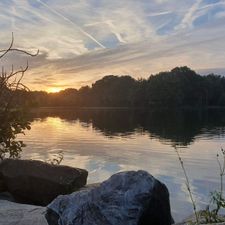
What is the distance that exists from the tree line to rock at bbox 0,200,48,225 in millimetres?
124744

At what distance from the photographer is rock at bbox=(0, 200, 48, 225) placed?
7613mm

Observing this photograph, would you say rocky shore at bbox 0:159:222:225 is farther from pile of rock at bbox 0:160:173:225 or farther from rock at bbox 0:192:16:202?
rock at bbox 0:192:16:202

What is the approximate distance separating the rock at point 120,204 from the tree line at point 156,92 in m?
127

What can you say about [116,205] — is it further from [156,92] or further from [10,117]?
[156,92]

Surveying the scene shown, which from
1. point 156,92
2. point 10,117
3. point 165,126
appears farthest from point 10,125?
point 156,92

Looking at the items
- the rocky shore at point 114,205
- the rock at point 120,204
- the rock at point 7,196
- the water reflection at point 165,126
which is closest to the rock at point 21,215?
the rocky shore at point 114,205

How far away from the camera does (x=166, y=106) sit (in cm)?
14000

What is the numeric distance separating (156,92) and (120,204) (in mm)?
129645

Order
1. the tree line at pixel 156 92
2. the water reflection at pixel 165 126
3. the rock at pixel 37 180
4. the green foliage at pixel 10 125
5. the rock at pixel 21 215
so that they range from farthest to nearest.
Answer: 1. the tree line at pixel 156 92
2. the water reflection at pixel 165 126
3. the green foliage at pixel 10 125
4. the rock at pixel 37 180
5. the rock at pixel 21 215

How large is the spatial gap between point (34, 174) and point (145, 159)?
14.0m

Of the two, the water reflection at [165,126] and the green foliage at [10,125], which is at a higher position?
the green foliage at [10,125]

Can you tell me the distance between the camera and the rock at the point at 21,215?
300 inches

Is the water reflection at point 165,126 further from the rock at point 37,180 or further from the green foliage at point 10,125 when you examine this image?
the rock at point 37,180

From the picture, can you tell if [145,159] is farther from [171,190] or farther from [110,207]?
[110,207]
